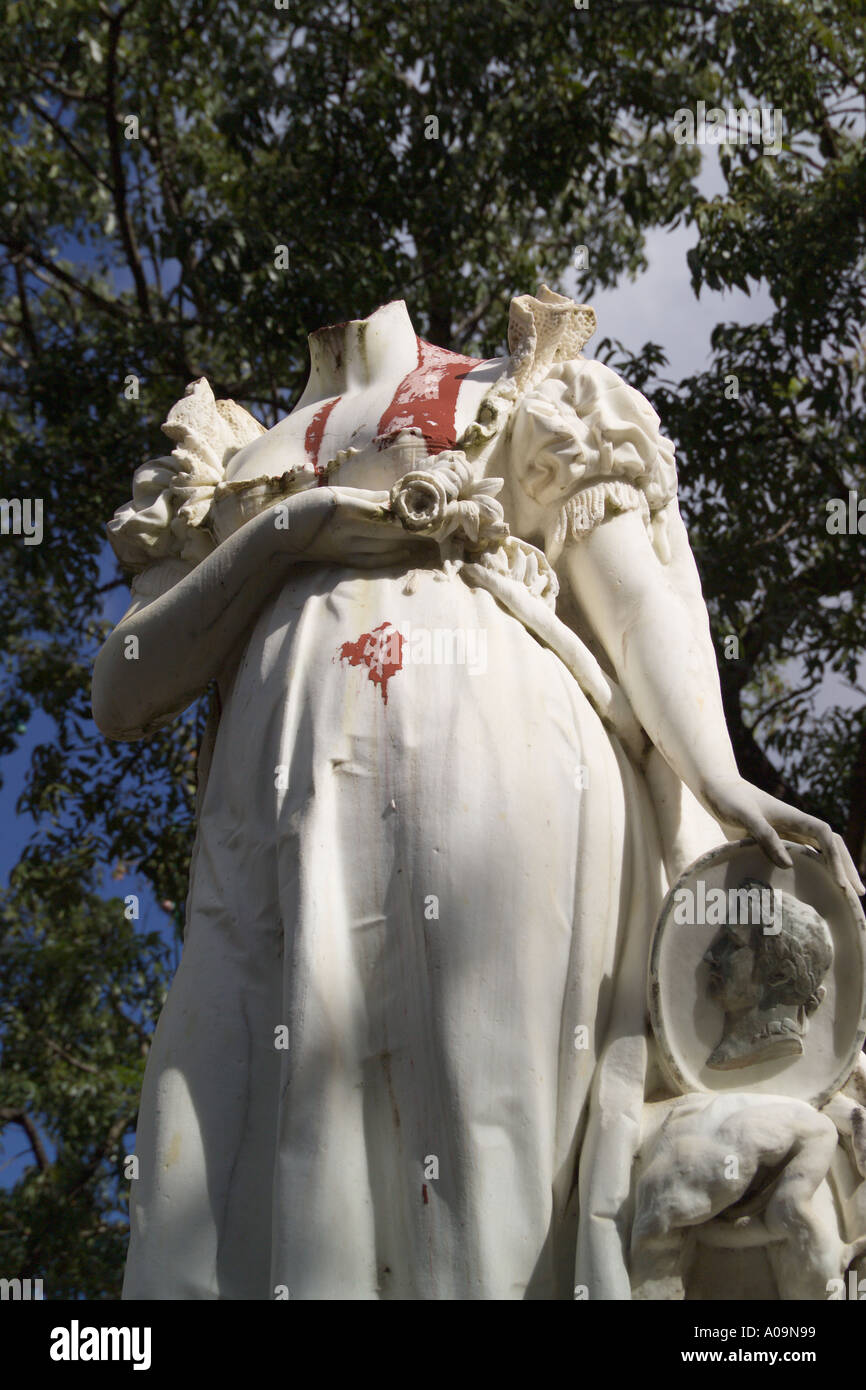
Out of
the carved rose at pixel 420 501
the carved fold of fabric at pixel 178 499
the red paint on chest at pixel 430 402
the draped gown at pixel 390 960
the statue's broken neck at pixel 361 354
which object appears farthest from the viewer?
the statue's broken neck at pixel 361 354

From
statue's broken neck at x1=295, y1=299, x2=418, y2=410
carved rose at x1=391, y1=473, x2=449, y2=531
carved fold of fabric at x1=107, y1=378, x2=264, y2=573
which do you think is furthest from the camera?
statue's broken neck at x1=295, y1=299, x2=418, y2=410

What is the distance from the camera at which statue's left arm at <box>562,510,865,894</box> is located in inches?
150

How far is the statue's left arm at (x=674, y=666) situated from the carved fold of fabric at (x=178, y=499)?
0.90m

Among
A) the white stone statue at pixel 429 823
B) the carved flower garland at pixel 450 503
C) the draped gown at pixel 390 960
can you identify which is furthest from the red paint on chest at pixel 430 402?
the draped gown at pixel 390 960

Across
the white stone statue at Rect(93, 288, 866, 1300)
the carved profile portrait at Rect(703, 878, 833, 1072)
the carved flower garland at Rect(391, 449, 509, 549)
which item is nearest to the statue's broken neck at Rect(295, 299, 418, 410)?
the white stone statue at Rect(93, 288, 866, 1300)

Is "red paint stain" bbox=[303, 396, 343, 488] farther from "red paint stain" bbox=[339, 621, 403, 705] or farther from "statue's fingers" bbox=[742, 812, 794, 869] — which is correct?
"statue's fingers" bbox=[742, 812, 794, 869]

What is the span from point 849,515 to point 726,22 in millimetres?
3107

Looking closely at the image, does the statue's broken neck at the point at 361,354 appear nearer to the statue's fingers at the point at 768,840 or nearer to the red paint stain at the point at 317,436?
the red paint stain at the point at 317,436

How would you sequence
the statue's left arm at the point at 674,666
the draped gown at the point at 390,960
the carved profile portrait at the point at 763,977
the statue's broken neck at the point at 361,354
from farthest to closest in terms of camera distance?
1. the statue's broken neck at the point at 361,354
2. the statue's left arm at the point at 674,666
3. the carved profile portrait at the point at 763,977
4. the draped gown at the point at 390,960

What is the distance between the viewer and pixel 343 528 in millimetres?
4094

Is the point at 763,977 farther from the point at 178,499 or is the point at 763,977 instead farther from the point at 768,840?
the point at 178,499

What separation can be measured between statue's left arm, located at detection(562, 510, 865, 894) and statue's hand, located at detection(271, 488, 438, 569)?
45 cm

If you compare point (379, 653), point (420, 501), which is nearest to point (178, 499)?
point (420, 501)

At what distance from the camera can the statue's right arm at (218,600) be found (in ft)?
13.4
